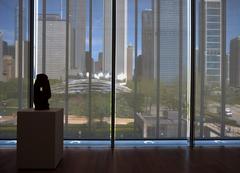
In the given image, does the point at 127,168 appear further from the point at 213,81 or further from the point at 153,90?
the point at 213,81

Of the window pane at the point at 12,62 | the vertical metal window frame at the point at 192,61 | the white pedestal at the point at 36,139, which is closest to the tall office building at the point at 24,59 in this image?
the window pane at the point at 12,62

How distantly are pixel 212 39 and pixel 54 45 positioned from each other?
356 cm

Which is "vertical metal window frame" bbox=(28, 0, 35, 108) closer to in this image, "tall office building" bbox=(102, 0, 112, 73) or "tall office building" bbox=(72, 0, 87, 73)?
"tall office building" bbox=(72, 0, 87, 73)

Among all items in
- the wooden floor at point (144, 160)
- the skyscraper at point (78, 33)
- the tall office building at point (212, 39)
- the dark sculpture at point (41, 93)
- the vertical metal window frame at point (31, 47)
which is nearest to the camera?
the wooden floor at point (144, 160)

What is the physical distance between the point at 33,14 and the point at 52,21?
17.2 inches

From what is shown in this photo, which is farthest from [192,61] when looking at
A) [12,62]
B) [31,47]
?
[12,62]

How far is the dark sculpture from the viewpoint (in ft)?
18.4

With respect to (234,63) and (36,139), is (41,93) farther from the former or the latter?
(234,63)

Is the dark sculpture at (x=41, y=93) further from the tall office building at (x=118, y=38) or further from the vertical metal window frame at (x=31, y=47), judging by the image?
the tall office building at (x=118, y=38)

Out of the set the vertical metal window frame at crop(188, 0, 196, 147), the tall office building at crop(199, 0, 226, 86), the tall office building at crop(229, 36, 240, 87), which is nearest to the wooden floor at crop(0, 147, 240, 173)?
the vertical metal window frame at crop(188, 0, 196, 147)

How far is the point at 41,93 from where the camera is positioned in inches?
222

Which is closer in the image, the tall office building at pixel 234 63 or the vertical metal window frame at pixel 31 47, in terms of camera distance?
the vertical metal window frame at pixel 31 47

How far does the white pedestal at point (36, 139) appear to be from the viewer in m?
5.21

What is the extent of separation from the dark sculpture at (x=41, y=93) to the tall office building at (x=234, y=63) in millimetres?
4204
